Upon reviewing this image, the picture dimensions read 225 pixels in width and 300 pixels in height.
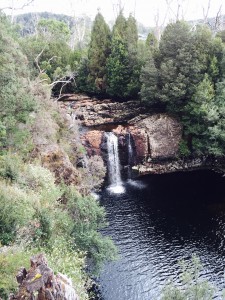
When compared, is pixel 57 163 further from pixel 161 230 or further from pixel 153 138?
pixel 153 138

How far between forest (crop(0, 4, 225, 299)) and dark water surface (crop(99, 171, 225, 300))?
95.2 inches

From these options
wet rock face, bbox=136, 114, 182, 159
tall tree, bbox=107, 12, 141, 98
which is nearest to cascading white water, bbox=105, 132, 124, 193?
wet rock face, bbox=136, 114, 182, 159

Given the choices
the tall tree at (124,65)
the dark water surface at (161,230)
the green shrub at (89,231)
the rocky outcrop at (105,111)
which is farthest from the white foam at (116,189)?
the tall tree at (124,65)

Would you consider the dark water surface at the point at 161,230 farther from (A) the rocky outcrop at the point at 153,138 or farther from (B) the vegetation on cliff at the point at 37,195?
(A) the rocky outcrop at the point at 153,138

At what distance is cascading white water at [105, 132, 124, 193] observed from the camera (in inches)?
1586

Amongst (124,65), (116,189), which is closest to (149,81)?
(124,65)

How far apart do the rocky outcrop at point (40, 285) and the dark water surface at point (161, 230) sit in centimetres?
1131

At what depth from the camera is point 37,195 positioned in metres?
20.8

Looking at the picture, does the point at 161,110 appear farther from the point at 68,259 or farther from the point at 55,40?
the point at 68,259

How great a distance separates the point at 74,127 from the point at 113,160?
26.7ft

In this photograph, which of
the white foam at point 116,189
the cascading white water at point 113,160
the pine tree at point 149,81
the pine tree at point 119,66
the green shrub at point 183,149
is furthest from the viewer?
the pine tree at point 119,66

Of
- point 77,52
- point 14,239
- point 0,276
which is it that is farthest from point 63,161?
point 77,52

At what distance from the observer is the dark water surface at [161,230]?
23359mm

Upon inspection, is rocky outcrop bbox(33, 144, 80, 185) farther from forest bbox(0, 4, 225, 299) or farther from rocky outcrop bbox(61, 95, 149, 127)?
rocky outcrop bbox(61, 95, 149, 127)
